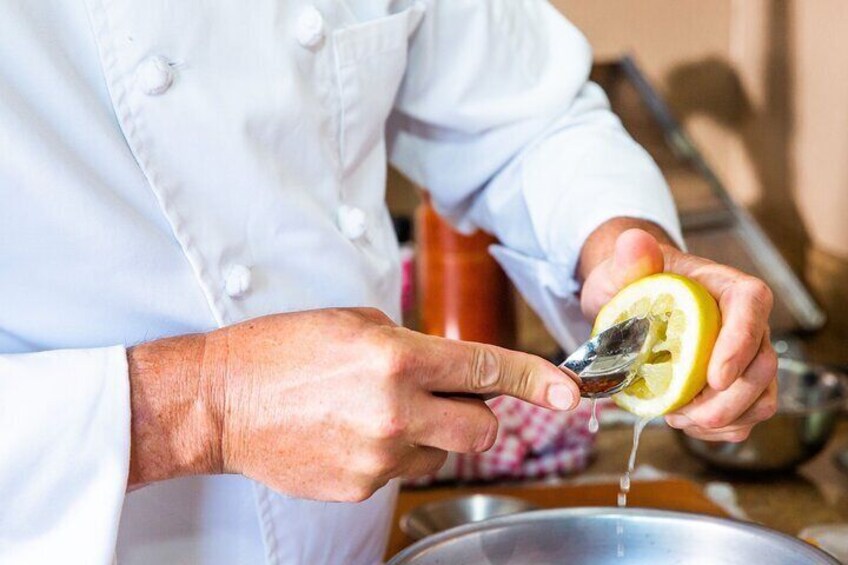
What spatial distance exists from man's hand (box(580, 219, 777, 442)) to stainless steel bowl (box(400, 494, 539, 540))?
365mm

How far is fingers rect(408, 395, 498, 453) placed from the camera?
780mm

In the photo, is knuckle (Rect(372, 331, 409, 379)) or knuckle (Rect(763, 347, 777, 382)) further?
knuckle (Rect(763, 347, 777, 382))

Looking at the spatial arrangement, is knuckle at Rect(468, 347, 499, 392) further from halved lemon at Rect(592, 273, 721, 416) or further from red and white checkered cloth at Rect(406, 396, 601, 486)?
red and white checkered cloth at Rect(406, 396, 601, 486)

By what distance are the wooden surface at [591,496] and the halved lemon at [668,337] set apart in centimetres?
42

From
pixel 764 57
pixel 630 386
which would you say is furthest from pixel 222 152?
pixel 764 57

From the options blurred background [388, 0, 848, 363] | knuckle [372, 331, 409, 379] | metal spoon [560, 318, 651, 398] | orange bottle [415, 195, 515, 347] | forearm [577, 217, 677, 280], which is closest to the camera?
knuckle [372, 331, 409, 379]

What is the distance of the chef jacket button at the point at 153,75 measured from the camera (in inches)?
34.5

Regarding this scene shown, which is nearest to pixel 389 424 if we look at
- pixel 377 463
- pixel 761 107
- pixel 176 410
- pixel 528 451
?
pixel 377 463

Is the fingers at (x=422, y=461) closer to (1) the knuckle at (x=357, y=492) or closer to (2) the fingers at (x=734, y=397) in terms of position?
(1) the knuckle at (x=357, y=492)

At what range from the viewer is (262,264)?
97cm

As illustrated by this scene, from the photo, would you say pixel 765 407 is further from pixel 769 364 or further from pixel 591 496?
pixel 591 496

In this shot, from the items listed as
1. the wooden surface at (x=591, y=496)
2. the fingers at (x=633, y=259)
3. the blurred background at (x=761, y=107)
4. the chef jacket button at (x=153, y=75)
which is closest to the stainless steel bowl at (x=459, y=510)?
the wooden surface at (x=591, y=496)

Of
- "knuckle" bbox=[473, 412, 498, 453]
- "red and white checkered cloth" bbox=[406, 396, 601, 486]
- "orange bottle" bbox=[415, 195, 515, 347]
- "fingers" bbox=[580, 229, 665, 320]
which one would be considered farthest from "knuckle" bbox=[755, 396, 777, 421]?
"orange bottle" bbox=[415, 195, 515, 347]

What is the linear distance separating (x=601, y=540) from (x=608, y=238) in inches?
11.2
